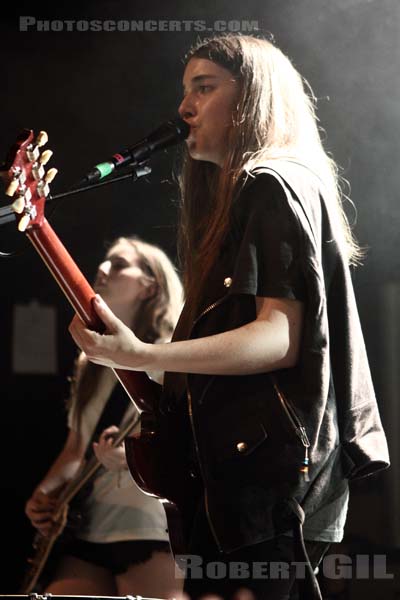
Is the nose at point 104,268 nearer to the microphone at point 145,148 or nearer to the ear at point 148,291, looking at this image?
the ear at point 148,291

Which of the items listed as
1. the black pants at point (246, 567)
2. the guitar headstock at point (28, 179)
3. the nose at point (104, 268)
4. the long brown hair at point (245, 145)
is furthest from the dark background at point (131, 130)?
the black pants at point (246, 567)

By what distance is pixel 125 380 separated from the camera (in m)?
1.78

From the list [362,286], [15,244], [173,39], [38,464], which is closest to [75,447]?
[38,464]

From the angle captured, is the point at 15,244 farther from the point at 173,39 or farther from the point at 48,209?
the point at 173,39

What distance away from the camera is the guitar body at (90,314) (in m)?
1.65

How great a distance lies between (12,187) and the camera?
159 centimetres

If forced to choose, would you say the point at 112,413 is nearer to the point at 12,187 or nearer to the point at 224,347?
the point at 224,347

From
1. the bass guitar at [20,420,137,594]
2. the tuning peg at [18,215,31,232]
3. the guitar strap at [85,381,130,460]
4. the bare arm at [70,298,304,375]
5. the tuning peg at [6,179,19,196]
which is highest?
the tuning peg at [6,179,19,196]

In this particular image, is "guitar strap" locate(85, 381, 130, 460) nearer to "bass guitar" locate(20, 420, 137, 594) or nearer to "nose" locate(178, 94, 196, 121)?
"bass guitar" locate(20, 420, 137, 594)

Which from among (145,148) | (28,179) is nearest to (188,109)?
(145,148)

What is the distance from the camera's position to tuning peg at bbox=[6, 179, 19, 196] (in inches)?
62.6

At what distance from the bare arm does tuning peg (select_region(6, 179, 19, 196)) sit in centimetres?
28

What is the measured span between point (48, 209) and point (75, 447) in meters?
0.82

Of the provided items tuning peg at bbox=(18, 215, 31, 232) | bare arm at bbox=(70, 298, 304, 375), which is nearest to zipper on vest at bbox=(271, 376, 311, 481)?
bare arm at bbox=(70, 298, 304, 375)
